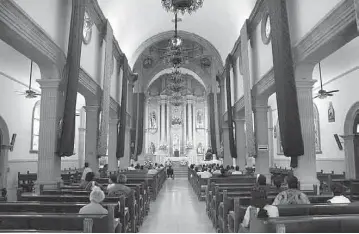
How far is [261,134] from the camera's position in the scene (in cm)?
1097

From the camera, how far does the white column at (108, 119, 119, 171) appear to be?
550 inches

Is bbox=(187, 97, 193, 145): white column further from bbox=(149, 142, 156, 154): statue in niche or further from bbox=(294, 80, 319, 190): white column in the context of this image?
bbox=(294, 80, 319, 190): white column

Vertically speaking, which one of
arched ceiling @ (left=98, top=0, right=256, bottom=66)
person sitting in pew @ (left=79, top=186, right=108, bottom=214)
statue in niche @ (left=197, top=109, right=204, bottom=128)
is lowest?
person sitting in pew @ (left=79, top=186, right=108, bottom=214)

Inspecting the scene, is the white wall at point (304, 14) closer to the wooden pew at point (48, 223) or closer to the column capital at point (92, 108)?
the wooden pew at point (48, 223)

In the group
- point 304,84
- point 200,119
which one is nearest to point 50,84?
point 304,84

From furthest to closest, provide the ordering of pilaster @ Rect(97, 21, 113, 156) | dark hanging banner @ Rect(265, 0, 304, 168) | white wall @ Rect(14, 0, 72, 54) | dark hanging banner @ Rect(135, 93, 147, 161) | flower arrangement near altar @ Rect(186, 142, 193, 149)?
1. flower arrangement near altar @ Rect(186, 142, 193, 149)
2. dark hanging banner @ Rect(135, 93, 147, 161)
3. pilaster @ Rect(97, 21, 113, 156)
4. dark hanging banner @ Rect(265, 0, 304, 168)
5. white wall @ Rect(14, 0, 72, 54)

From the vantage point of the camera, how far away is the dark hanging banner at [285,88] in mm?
6691

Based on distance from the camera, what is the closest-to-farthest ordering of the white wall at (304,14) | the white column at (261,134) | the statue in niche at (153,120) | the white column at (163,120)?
the white wall at (304,14), the white column at (261,134), the white column at (163,120), the statue in niche at (153,120)

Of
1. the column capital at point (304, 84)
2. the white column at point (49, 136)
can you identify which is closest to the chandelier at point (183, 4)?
the column capital at point (304, 84)

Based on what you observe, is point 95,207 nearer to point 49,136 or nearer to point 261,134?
point 49,136

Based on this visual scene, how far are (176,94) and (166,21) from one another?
241 inches

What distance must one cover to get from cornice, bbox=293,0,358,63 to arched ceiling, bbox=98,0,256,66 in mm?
5754

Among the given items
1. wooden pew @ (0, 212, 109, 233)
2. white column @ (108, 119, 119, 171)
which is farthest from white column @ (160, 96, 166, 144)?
wooden pew @ (0, 212, 109, 233)

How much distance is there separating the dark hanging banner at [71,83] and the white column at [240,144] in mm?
9316
